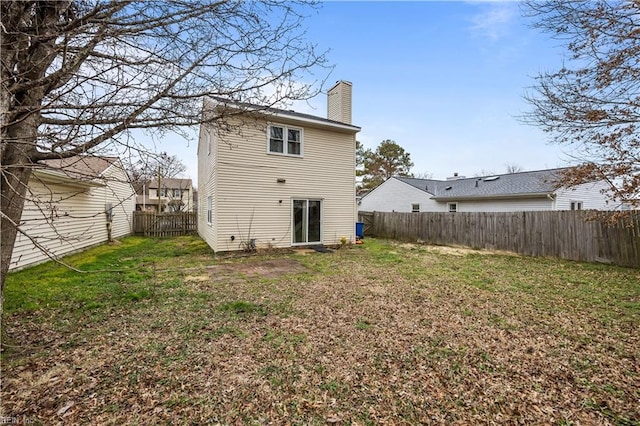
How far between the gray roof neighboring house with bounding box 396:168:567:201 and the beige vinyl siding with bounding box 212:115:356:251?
30.4 feet

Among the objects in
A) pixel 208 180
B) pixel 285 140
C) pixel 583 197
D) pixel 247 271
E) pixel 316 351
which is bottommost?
pixel 316 351

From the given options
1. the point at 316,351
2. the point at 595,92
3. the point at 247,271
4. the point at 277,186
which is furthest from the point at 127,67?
the point at 595,92

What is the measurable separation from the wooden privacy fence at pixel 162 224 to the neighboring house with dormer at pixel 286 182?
15.4 feet

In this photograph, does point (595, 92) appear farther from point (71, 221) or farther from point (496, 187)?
point (71, 221)

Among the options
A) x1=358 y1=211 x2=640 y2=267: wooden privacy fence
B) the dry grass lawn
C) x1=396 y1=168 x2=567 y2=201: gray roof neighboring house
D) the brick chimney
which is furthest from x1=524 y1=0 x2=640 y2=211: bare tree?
x1=396 y1=168 x2=567 y2=201: gray roof neighboring house

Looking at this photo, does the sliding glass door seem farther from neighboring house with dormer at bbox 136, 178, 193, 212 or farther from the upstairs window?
neighboring house with dormer at bbox 136, 178, 193, 212

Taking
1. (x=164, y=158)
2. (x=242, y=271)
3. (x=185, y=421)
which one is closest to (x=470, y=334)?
(x=185, y=421)

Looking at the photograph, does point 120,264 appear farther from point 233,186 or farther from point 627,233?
point 627,233

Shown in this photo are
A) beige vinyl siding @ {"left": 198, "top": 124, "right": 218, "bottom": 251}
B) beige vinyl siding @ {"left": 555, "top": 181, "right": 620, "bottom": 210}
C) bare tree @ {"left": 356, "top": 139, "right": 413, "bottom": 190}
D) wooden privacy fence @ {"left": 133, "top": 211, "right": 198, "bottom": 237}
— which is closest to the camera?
beige vinyl siding @ {"left": 198, "top": 124, "right": 218, "bottom": 251}

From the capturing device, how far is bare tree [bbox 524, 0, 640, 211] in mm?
5105

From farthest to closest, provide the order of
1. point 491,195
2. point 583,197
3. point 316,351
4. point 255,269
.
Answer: point 491,195, point 583,197, point 255,269, point 316,351

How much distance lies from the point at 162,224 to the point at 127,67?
14.2 metres

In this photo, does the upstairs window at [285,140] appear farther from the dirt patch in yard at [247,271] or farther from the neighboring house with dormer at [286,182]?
the dirt patch in yard at [247,271]

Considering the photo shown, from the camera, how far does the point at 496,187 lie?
1661 cm
